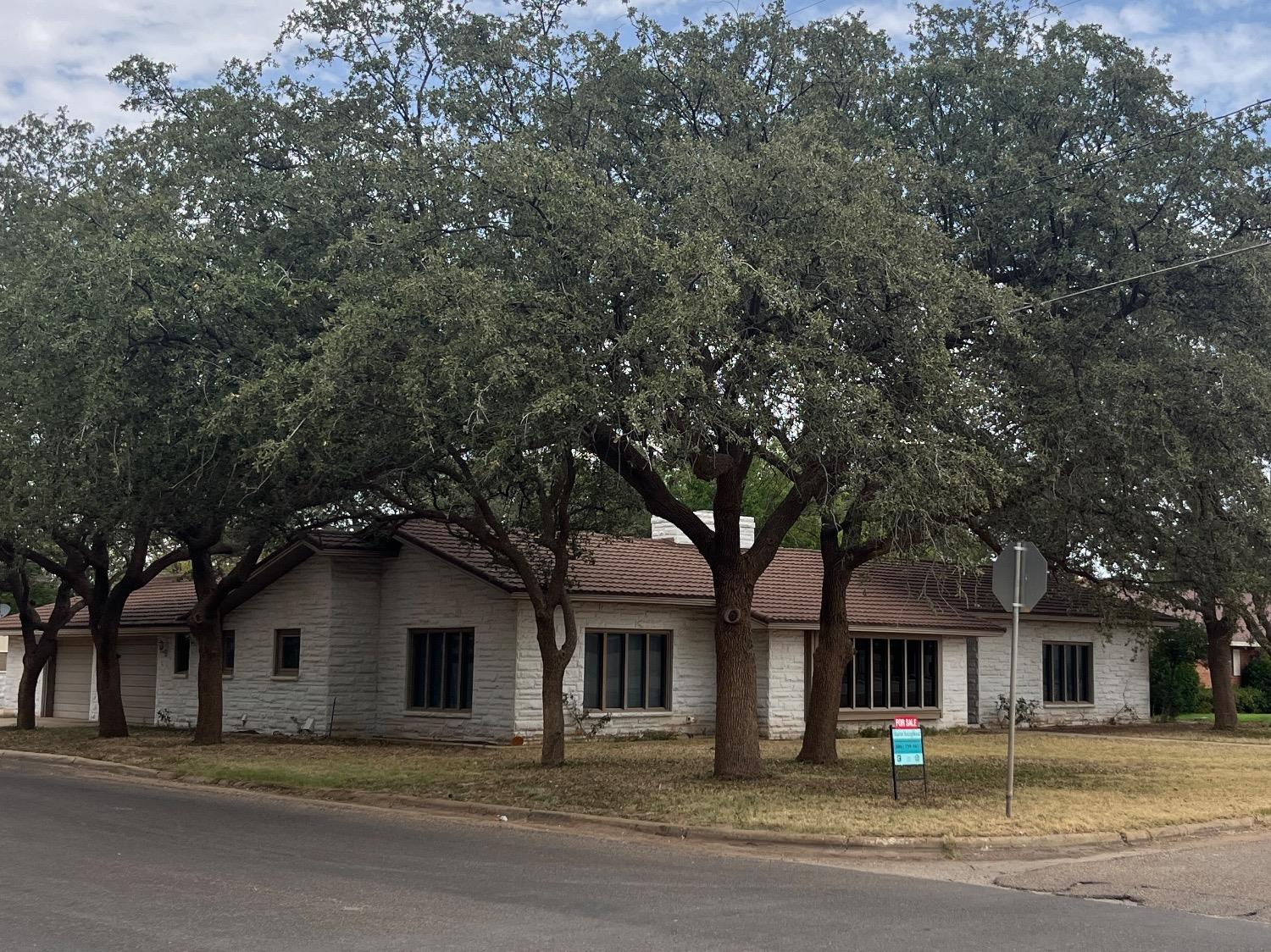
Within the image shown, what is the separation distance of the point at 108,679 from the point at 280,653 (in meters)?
3.76

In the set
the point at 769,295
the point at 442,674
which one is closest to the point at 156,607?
the point at 442,674

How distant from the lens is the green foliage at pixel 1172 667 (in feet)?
122

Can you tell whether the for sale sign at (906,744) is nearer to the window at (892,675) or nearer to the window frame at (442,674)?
the window frame at (442,674)

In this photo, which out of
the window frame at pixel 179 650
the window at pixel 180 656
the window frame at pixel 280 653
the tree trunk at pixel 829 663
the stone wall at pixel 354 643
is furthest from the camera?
the window at pixel 180 656

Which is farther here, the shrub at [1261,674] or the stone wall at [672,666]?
the shrub at [1261,674]

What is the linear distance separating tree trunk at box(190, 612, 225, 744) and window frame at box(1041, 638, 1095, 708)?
20408mm

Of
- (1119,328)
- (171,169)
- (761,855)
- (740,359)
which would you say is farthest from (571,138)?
(761,855)

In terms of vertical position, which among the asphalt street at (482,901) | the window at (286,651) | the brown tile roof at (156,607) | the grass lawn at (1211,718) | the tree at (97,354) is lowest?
the grass lawn at (1211,718)

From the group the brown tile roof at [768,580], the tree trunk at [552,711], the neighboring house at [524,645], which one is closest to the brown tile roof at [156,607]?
the neighboring house at [524,645]

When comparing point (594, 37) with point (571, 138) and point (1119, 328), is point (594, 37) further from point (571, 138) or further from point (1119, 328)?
point (1119, 328)

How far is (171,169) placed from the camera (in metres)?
16.7

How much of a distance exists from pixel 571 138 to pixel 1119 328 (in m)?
7.19

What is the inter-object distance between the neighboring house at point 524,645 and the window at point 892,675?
41 mm

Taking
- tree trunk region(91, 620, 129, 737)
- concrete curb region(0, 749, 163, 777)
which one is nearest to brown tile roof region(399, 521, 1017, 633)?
tree trunk region(91, 620, 129, 737)
